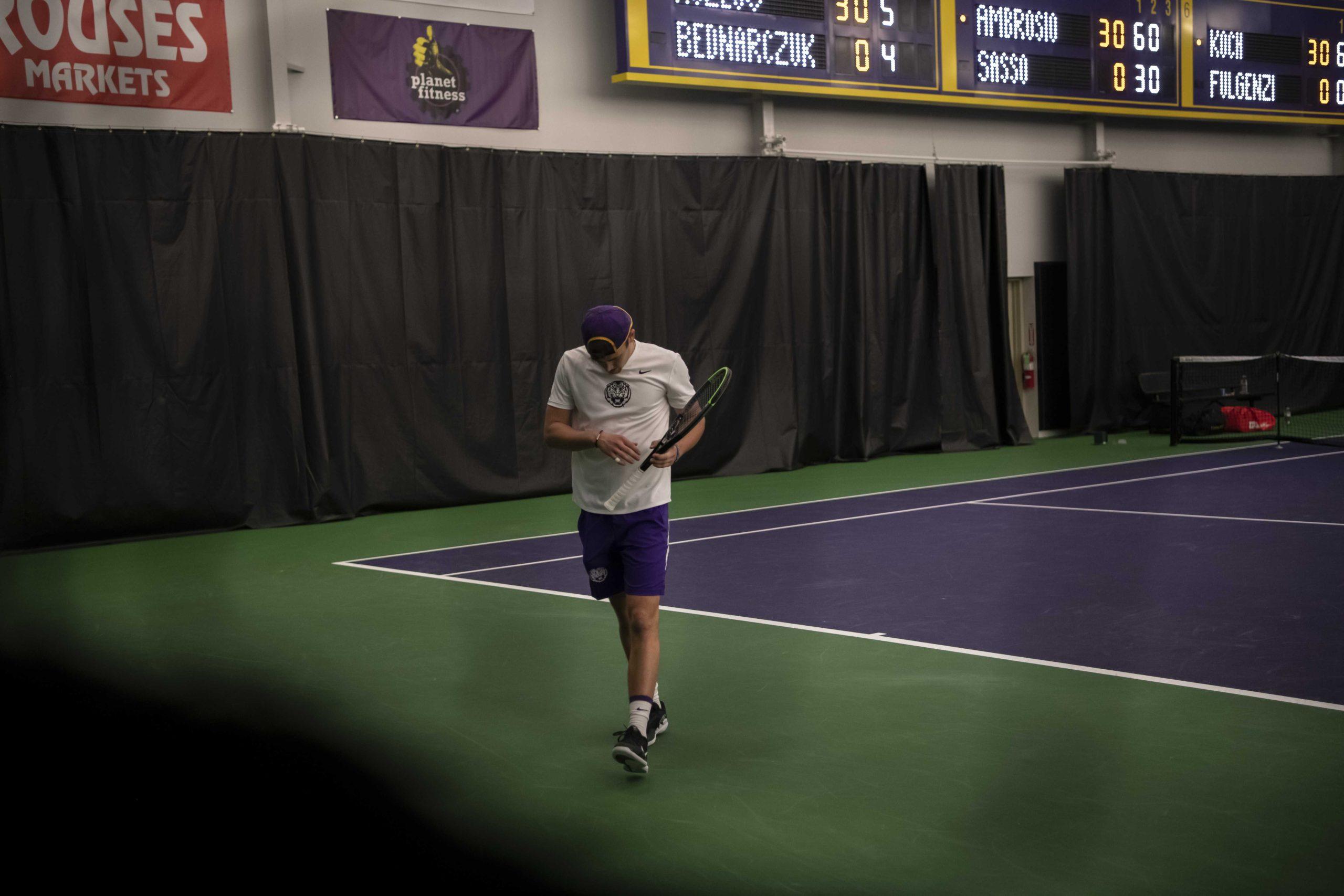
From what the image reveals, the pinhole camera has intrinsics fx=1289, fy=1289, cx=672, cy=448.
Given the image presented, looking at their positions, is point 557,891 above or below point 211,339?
below

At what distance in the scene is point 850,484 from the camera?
12156mm

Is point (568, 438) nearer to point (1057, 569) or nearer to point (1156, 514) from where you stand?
point (1057, 569)

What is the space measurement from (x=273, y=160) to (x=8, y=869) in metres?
8.09

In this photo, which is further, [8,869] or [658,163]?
[658,163]

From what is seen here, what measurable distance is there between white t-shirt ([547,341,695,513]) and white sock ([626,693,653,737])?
64 centimetres

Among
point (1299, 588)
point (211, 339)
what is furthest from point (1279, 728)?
point (211, 339)

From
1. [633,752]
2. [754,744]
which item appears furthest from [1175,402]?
[633,752]

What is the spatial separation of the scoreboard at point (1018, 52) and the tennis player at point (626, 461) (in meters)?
8.21

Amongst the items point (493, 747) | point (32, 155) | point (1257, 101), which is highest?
point (1257, 101)

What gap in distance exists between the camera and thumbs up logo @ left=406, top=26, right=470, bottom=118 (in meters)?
11.6

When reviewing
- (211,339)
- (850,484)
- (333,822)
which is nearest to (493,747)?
(333,822)

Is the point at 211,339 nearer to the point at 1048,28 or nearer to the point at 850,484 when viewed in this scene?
the point at 850,484

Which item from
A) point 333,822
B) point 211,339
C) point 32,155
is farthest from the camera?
point 211,339

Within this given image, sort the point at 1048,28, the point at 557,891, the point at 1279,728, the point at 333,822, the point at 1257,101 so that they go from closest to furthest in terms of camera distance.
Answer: the point at 557,891
the point at 333,822
the point at 1279,728
the point at 1048,28
the point at 1257,101
